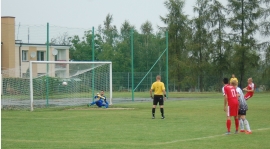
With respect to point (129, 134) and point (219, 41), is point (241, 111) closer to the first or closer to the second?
point (129, 134)

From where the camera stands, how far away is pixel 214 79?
6819 centimetres

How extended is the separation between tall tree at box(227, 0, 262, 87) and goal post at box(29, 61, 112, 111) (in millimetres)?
32787

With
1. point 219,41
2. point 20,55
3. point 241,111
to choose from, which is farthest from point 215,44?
point 241,111

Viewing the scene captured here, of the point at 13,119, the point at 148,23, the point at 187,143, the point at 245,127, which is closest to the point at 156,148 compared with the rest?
the point at 187,143

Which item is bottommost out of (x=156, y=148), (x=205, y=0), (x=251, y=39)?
(x=156, y=148)

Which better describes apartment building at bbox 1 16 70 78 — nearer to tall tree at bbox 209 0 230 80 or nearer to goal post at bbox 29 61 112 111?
goal post at bbox 29 61 112 111

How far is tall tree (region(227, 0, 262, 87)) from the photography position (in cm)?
6700

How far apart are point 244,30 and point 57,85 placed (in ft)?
126

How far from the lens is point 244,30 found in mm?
68750

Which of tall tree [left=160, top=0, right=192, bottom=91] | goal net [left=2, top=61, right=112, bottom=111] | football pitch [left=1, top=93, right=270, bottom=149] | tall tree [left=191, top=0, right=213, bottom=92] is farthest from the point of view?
tall tree [left=191, top=0, right=213, bottom=92]

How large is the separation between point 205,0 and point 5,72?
40.3 metres

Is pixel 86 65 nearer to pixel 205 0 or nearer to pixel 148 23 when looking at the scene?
pixel 205 0

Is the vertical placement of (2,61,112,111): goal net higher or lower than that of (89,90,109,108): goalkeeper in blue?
higher

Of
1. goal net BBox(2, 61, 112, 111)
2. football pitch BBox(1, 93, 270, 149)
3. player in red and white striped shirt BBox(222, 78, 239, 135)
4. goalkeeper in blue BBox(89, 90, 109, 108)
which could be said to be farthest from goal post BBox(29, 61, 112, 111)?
player in red and white striped shirt BBox(222, 78, 239, 135)
